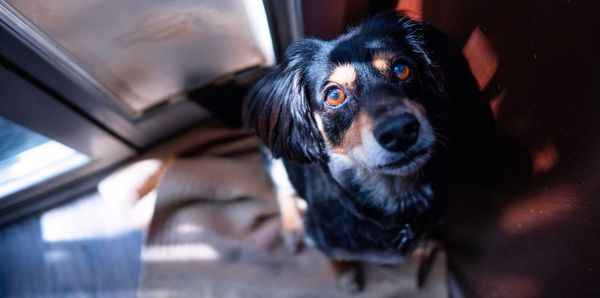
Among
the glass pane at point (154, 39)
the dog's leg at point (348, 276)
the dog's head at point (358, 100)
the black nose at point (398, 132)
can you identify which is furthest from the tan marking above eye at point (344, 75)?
the dog's leg at point (348, 276)

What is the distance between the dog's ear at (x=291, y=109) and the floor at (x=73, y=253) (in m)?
0.86

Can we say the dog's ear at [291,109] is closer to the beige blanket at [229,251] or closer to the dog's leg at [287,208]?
the dog's leg at [287,208]

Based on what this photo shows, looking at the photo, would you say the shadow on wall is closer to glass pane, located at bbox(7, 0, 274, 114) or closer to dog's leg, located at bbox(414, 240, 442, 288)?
dog's leg, located at bbox(414, 240, 442, 288)

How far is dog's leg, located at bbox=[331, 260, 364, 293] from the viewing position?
1269 millimetres

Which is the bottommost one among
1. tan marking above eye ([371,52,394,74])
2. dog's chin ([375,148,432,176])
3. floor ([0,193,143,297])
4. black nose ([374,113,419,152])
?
floor ([0,193,143,297])

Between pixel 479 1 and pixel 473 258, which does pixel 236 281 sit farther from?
pixel 479 1

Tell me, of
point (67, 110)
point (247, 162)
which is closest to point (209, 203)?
point (247, 162)

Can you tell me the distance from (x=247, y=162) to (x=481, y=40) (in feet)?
3.36

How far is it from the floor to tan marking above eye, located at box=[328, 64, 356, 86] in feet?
3.52

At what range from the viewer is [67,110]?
4.12ft

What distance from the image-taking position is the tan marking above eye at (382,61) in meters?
0.81

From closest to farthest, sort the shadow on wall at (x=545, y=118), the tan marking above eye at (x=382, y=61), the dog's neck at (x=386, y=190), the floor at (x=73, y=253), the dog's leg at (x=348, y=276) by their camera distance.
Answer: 1. the shadow on wall at (x=545, y=118)
2. the tan marking above eye at (x=382, y=61)
3. the dog's neck at (x=386, y=190)
4. the dog's leg at (x=348, y=276)
5. the floor at (x=73, y=253)

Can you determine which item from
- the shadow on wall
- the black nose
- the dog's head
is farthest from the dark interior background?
the black nose

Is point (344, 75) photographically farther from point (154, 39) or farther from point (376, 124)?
point (154, 39)
